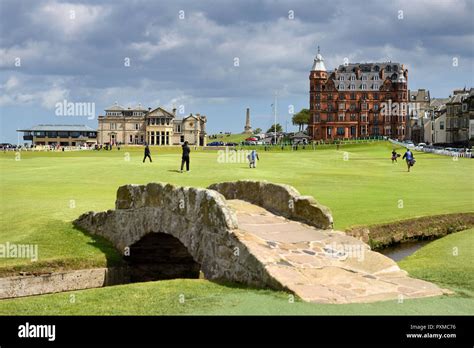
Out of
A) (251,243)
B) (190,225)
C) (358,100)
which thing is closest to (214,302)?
(251,243)

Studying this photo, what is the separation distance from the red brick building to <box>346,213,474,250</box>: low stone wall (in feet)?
473

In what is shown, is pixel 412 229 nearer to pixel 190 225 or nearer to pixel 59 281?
pixel 190 225

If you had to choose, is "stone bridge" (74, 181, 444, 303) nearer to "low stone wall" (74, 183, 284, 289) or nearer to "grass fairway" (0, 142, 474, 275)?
"low stone wall" (74, 183, 284, 289)

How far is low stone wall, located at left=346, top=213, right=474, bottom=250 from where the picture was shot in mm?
24344

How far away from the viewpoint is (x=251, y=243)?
13875 mm

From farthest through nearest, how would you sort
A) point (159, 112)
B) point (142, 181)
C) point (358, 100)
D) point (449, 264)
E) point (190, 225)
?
point (159, 112) < point (358, 100) < point (142, 181) < point (190, 225) < point (449, 264)

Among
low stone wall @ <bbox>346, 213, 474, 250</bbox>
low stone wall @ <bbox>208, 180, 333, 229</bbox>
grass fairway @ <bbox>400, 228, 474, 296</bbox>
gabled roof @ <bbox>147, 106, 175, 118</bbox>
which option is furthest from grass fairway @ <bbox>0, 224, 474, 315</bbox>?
gabled roof @ <bbox>147, 106, 175, 118</bbox>

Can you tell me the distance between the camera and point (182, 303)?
11695 millimetres

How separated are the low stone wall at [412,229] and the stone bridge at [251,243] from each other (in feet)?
20.5

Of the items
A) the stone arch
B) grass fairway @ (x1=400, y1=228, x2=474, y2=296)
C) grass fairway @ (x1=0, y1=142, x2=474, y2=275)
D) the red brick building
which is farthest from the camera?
the red brick building

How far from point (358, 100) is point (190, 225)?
157986 millimetres

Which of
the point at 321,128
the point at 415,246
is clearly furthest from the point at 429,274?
the point at 321,128
